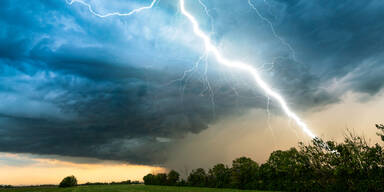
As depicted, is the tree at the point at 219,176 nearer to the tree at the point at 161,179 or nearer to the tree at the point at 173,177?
the tree at the point at 173,177

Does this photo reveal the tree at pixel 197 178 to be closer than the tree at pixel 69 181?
No

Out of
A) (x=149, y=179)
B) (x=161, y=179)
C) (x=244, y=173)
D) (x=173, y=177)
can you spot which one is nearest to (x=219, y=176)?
(x=244, y=173)

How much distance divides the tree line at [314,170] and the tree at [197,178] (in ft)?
5.09

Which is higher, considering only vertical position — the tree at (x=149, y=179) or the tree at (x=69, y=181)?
the tree at (x=69, y=181)

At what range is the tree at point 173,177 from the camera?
36625 millimetres

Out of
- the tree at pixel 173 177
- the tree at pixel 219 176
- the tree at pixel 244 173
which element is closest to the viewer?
the tree at pixel 244 173

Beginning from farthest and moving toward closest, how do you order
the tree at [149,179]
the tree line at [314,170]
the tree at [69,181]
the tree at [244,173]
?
the tree at [149,179]
the tree at [69,181]
the tree at [244,173]
the tree line at [314,170]

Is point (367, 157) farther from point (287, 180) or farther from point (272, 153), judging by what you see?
point (272, 153)

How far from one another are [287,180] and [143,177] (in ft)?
87.2

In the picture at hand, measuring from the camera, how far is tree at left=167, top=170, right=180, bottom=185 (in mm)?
36625

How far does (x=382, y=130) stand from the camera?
1964 centimetres

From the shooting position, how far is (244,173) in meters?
28.7

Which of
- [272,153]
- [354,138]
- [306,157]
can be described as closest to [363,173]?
[354,138]

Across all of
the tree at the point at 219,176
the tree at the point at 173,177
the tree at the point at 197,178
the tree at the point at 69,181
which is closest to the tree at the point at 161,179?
the tree at the point at 173,177
